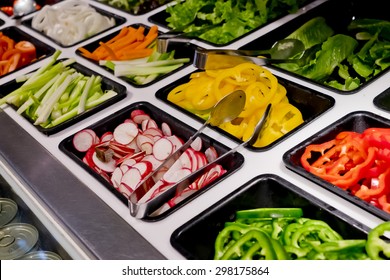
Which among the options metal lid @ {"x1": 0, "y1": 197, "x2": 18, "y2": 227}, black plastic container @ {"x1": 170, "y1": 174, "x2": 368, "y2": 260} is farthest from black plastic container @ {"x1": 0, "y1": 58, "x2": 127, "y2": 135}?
black plastic container @ {"x1": 170, "y1": 174, "x2": 368, "y2": 260}

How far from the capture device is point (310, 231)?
1625 millimetres

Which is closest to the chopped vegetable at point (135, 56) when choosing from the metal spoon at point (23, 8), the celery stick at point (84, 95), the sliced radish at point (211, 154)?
the celery stick at point (84, 95)

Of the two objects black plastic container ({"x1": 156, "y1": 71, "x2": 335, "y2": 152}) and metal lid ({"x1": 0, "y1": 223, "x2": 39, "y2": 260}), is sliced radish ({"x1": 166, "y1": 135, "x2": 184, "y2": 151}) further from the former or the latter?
metal lid ({"x1": 0, "y1": 223, "x2": 39, "y2": 260})

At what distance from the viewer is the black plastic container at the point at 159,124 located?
185 cm

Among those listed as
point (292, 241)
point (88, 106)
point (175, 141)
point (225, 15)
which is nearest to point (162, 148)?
point (175, 141)

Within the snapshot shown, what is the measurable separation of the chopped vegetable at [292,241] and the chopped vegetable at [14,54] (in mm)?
1924

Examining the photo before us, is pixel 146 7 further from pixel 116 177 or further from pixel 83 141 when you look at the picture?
pixel 116 177

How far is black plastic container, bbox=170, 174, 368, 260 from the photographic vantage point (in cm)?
166

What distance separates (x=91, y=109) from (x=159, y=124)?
32cm

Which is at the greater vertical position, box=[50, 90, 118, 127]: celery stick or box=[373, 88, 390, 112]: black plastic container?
box=[373, 88, 390, 112]: black plastic container

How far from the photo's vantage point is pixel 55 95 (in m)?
2.58

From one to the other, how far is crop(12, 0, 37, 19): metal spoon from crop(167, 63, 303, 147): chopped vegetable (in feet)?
5.78

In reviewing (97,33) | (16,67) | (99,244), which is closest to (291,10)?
(97,33)
